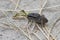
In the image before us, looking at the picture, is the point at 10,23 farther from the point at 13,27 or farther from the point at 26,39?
the point at 26,39

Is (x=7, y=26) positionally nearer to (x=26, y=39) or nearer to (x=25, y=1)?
(x=26, y=39)

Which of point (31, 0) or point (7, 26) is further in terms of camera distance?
point (31, 0)

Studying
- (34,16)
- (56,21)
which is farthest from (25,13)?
(56,21)

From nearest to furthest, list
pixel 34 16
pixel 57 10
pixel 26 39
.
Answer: pixel 26 39 < pixel 34 16 < pixel 57 10

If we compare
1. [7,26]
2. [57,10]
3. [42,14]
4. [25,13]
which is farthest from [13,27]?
[57,10]

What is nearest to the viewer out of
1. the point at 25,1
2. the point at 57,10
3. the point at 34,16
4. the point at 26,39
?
the point at 26,39

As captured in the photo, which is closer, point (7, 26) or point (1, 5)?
point (7, 26)
